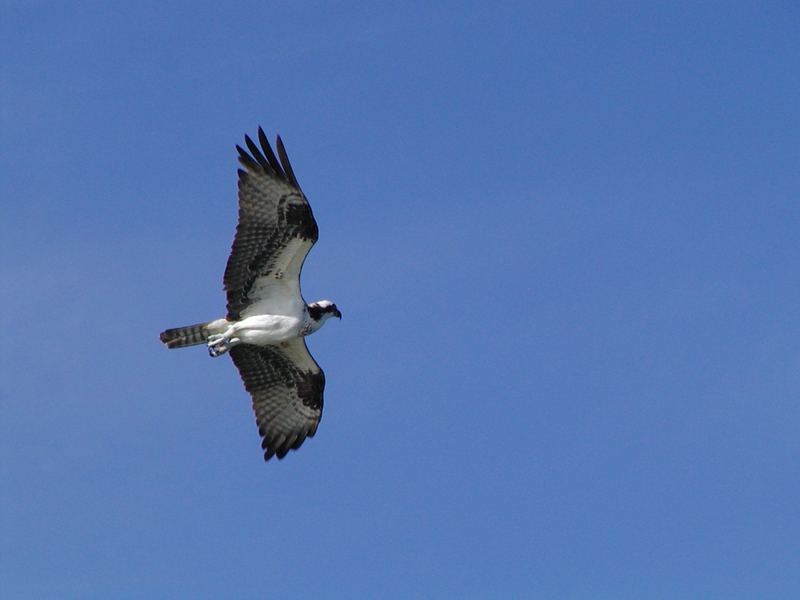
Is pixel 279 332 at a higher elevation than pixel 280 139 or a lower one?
lower

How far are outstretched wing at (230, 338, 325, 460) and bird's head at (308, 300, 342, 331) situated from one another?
93 cm

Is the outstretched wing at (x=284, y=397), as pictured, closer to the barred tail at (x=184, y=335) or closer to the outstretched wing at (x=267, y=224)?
the barred tail at (x=184, y=335)

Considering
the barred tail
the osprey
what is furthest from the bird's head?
→ the barred tail

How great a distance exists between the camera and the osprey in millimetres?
22984

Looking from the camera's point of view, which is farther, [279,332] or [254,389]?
[254,389]

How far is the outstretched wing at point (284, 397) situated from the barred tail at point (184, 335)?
4.89 feet

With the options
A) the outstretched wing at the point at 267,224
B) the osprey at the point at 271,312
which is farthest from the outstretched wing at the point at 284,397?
the outstretched wing at the point at 267,224

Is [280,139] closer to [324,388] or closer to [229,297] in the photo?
[229,297]

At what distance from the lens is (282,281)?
77.7 ft

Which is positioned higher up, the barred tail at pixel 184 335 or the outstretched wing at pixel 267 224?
the outstretched wing at pixel 267 224

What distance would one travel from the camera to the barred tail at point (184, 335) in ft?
78.0

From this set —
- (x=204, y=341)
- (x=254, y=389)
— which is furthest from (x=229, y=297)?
(x=254, y=389)

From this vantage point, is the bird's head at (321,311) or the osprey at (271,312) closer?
the osprey at (271,312)

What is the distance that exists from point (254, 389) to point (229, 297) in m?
2.40
